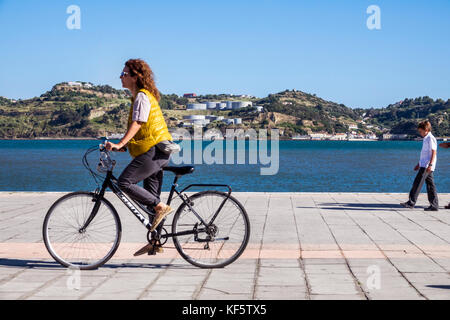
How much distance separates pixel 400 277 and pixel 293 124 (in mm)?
190278

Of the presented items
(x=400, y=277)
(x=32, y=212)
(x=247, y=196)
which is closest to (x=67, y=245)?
(x=400, y=277)

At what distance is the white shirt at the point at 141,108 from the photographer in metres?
5.22

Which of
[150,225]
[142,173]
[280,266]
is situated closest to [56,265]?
[150,225]

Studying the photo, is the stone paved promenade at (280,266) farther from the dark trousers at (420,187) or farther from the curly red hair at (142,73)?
the curly red hair at (142,73)

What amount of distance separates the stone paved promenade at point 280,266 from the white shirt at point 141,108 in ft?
4.76

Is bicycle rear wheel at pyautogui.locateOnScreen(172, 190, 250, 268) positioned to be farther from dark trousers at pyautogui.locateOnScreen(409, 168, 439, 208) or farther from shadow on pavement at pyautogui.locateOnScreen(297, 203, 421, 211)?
dark trousers at pyautogui.locateOnScreen(409, 168, 439, 208)

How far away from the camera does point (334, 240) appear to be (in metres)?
6.95

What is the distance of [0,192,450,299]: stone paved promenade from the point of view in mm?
4492

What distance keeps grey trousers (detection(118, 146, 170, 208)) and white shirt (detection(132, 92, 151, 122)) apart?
31 cm

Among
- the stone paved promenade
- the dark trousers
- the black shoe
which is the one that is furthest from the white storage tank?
the stone paved promenade

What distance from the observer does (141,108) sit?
523 centimetres

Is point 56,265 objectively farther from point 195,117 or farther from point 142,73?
point 195,117
